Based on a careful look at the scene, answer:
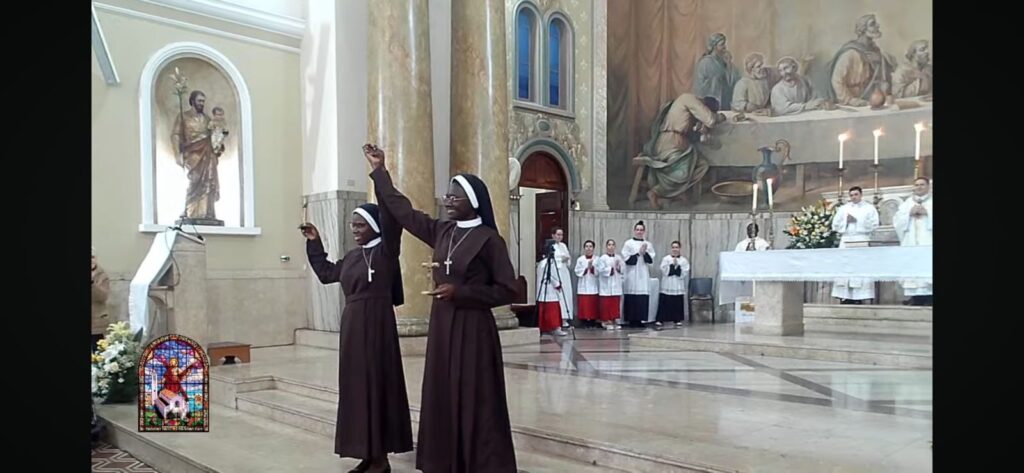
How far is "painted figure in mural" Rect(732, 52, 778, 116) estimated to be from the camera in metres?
15.1

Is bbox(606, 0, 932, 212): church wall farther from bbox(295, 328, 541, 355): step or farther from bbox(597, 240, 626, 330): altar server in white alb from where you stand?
A: bbox(295, 328, 541, 355): step

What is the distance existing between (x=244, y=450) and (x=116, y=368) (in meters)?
2.33

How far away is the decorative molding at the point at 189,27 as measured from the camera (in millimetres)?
9148

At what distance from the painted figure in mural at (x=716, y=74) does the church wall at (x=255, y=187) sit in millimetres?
8436

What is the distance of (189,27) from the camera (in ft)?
32.3

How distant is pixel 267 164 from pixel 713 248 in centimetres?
889

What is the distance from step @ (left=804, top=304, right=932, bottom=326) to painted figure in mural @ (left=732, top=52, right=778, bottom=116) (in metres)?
4.93

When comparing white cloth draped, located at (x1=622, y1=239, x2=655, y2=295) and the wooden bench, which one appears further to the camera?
white cloth draped, located at (x1=622, y1=239, x2=655, y2=295)

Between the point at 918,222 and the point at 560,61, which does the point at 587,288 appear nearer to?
the point at 560,61

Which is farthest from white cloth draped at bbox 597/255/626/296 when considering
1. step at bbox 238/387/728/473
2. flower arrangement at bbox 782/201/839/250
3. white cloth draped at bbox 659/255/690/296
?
step at bbox 238/387/728/473

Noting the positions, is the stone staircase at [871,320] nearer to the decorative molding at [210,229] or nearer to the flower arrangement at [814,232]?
the flower arrangement at [814,232]

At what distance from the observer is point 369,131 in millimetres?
9289

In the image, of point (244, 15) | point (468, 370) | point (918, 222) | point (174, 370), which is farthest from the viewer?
point (918, 222)

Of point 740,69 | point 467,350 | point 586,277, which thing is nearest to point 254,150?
point 586,277
